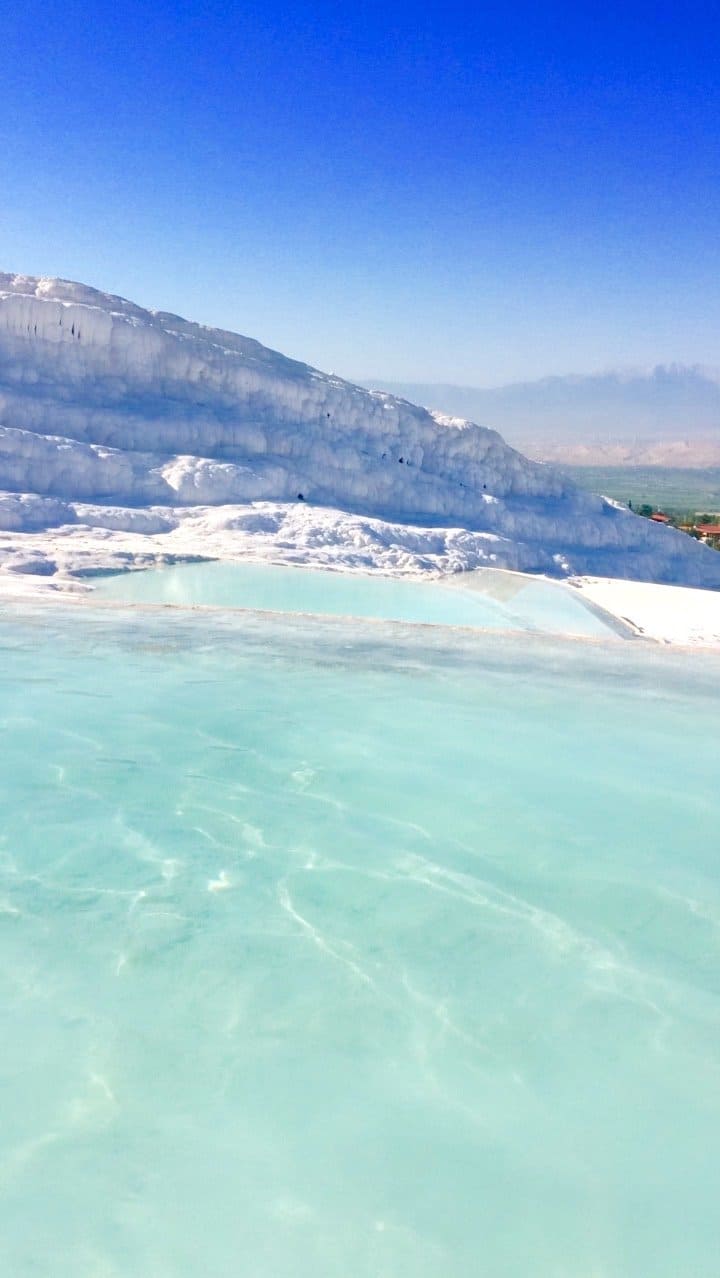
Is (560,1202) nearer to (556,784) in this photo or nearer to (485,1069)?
(485,1069)

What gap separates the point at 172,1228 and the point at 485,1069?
1.56 metres

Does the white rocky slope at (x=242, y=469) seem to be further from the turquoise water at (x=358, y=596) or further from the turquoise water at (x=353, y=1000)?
the turquoise water at (x=353, y=1000)

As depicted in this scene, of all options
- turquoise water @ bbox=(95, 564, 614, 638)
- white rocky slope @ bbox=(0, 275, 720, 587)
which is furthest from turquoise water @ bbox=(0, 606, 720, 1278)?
white rocky slope @ bbox=(0, 275, 720, 587)

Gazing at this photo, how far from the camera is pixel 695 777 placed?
8844 mm

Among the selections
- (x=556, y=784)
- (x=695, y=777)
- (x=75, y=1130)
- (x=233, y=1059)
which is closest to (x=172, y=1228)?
(x=75, y=1130)

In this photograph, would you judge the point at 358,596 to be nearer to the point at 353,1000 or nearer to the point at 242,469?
the point at 242,469

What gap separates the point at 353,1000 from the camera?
16.3 ft

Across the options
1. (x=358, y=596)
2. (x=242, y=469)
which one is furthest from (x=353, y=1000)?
(x=242, y=469)

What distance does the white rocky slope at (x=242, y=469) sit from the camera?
24.8m

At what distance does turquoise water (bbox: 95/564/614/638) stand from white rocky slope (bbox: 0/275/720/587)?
5.42 feet

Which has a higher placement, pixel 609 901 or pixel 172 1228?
pixel 609 901

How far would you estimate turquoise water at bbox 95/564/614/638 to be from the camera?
57.4 ft

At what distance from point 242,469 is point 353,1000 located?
2421 cm

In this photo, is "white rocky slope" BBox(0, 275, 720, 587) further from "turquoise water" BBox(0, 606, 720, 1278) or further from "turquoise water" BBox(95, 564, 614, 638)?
"turquoise water" BBox(0, 606, 720, 1278)
